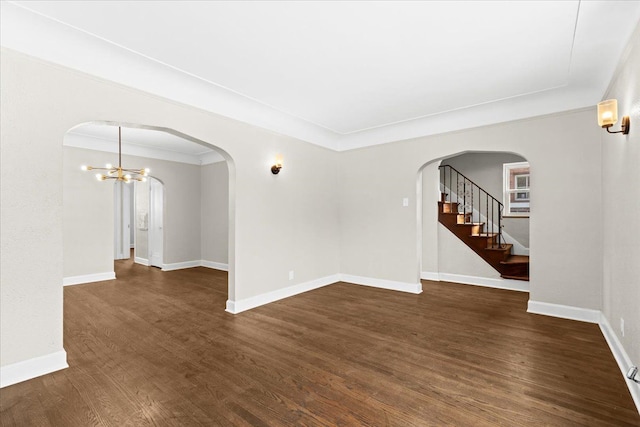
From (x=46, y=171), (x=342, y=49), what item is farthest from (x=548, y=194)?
(x=46, y=171)

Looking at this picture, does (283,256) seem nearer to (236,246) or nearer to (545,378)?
(236,246)

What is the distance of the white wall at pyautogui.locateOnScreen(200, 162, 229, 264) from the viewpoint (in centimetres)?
723

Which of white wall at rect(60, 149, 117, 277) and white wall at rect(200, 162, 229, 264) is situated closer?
white wall at rect(60, 149, 117, 277)

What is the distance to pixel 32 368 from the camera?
2.46 meters

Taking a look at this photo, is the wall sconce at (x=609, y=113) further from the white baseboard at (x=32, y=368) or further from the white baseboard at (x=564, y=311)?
the white baseboard at (x=32, y=368)

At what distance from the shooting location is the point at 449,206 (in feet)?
20.9

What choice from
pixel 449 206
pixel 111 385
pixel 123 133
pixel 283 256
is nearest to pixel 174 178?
pixel 123 133

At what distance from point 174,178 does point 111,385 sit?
5676 millimetres

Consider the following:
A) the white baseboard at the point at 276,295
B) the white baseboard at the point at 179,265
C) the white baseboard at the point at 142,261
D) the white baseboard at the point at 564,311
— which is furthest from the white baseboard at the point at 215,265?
the white baseboard at the point at 564,311

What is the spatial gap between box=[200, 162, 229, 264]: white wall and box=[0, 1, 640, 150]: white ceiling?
334 centimetres

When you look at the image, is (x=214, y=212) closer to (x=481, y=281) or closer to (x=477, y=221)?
(x=481, y=281)

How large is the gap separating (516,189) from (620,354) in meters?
5.28

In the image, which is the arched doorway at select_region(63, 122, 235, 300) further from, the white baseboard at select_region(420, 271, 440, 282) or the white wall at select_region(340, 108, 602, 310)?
the white baseboard at select_region(420, 271, 440, 282)

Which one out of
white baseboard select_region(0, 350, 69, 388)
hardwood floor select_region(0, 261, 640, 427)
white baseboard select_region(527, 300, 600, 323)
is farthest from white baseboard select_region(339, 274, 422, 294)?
white baseboard select_region(0, 350, 69, 388)
